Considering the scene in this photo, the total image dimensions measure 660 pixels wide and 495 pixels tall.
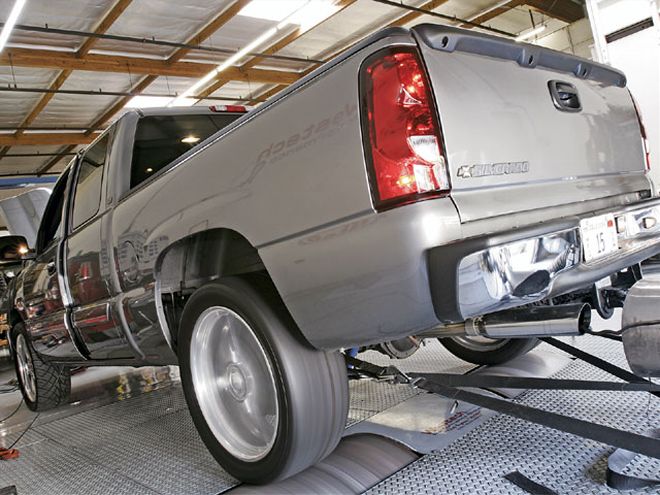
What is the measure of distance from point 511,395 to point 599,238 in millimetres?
1171

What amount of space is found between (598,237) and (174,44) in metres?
10.4

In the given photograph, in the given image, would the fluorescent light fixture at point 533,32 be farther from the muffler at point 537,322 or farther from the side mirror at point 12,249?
the muffler at point 537,322

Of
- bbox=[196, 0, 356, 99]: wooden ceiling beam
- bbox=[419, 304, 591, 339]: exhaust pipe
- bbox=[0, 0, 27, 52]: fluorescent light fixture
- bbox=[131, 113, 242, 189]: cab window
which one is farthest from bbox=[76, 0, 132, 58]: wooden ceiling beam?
bbox=[419, 304, 591, 339]: exhaust pipe

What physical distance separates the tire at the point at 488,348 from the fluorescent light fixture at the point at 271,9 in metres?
7.55

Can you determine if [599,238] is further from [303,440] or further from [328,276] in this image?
[303,440]

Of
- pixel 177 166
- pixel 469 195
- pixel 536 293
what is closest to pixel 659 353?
pixel 536 293

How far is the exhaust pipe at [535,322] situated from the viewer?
184cm

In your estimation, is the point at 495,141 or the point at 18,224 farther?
the point at 18,224

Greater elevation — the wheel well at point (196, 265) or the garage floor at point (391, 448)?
the wheel well at point (196, 265)

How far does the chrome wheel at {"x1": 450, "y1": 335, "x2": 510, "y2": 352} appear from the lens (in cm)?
328

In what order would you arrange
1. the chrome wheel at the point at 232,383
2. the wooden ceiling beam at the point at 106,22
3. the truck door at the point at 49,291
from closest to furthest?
1. the chrome wheel at the point at 232,383
2. the truck door at the point at 49,291
3. the wooden ceiling beam at the point at 106,22

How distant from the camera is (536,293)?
62.1 inches

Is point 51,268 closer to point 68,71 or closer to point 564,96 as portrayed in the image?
point 564,96

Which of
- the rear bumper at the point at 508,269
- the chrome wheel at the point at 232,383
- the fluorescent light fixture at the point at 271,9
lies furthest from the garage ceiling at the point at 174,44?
the rear bumper at the point at 508,269
